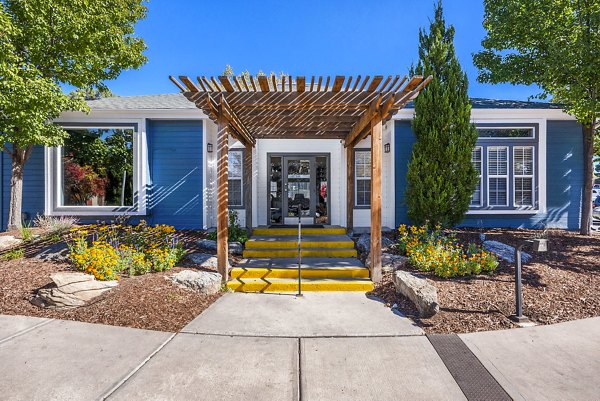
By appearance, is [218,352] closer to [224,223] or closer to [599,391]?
[224,223]

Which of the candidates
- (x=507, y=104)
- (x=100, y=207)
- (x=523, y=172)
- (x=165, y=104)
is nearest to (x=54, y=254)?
(x=100, y=207)

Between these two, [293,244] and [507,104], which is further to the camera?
[507,104]

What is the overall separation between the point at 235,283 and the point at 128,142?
605 cm

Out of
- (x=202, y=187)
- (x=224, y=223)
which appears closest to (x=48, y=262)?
(x=224, y=223)

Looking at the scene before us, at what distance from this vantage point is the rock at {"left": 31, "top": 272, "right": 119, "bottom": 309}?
12.5 feet

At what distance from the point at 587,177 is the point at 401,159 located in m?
4.70

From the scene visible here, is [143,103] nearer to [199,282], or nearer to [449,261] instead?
[199,282]

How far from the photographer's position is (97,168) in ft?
28.2

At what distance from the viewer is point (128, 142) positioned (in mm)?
8508

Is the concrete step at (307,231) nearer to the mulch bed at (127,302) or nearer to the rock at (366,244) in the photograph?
the rock at (366,244)

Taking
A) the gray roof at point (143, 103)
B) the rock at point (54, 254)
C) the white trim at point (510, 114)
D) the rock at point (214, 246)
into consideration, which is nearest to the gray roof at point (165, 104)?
the gray roof at point (143, 103)

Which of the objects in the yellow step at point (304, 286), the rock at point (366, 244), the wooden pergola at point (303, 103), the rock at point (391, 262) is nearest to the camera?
the wooden pergola at point (303, 103)

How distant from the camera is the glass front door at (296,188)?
894 cm

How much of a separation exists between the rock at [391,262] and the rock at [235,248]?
2627 millimetres
